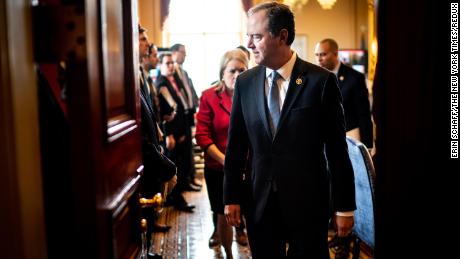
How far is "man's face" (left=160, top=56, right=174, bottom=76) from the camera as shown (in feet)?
18.9

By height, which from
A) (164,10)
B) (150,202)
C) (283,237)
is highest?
(164,10)

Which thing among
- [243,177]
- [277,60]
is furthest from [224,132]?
[277,60]

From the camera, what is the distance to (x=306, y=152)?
2066mm

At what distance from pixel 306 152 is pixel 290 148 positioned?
7cm

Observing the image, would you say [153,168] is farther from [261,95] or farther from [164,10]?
[164,10]

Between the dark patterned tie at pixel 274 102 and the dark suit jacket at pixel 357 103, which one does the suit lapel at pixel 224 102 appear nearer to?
the dark suit jacket at pixel 357 103

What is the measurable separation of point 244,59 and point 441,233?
2.33 m

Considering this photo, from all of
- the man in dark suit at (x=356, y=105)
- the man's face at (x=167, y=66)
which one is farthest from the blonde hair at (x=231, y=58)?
the man's face at (x=167, y=66)

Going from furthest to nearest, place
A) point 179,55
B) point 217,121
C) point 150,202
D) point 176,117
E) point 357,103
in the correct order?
point 179,55
point 176,117
point 357,103
point 217,121
point 150,202

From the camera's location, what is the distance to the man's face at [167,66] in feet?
18.9

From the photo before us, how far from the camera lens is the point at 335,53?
4.42 m

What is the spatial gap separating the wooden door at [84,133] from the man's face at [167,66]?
439 cm

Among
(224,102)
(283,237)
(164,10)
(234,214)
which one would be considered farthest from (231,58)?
(164,10)

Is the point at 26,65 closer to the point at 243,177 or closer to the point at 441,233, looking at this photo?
the point at 441,233
